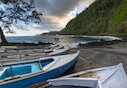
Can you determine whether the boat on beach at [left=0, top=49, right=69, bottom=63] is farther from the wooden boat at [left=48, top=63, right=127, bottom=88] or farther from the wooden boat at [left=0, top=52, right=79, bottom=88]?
the wooden boat at [left=48, top=63, right=127, bottom=88]

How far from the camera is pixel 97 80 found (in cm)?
964

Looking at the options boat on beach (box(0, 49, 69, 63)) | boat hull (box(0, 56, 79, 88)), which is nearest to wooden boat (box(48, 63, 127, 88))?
boat hull (box(0, 56, 79, 88))

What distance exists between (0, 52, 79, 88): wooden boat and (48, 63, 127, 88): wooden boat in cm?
198

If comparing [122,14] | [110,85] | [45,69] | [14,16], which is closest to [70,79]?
[110,85]

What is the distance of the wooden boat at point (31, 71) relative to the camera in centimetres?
1140

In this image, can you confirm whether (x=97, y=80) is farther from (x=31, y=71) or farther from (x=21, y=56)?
(x=21, y=56)

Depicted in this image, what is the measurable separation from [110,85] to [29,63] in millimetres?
6374

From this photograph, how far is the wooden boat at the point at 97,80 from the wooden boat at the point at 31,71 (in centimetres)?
198

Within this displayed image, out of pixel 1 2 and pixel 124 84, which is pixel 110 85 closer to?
pixel 124 84

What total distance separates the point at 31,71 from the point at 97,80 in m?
5.14

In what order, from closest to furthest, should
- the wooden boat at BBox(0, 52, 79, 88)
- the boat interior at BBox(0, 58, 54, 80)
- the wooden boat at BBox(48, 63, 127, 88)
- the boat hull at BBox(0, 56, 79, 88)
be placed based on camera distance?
the wooden boat at BBox(48, 63, 127, 88) → the boat hull at BBox(0, 56, 79, 88) → the wooden boat at BBox(0, 52, 79, 88) → the boat interior at BBox(0, 58, 54, 80)

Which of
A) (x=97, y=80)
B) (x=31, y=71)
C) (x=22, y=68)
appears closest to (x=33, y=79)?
(x=31, y=71)

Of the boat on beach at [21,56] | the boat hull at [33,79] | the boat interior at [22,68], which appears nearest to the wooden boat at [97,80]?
the boat hull at [33,79]

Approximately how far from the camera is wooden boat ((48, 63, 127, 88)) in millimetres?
9672
